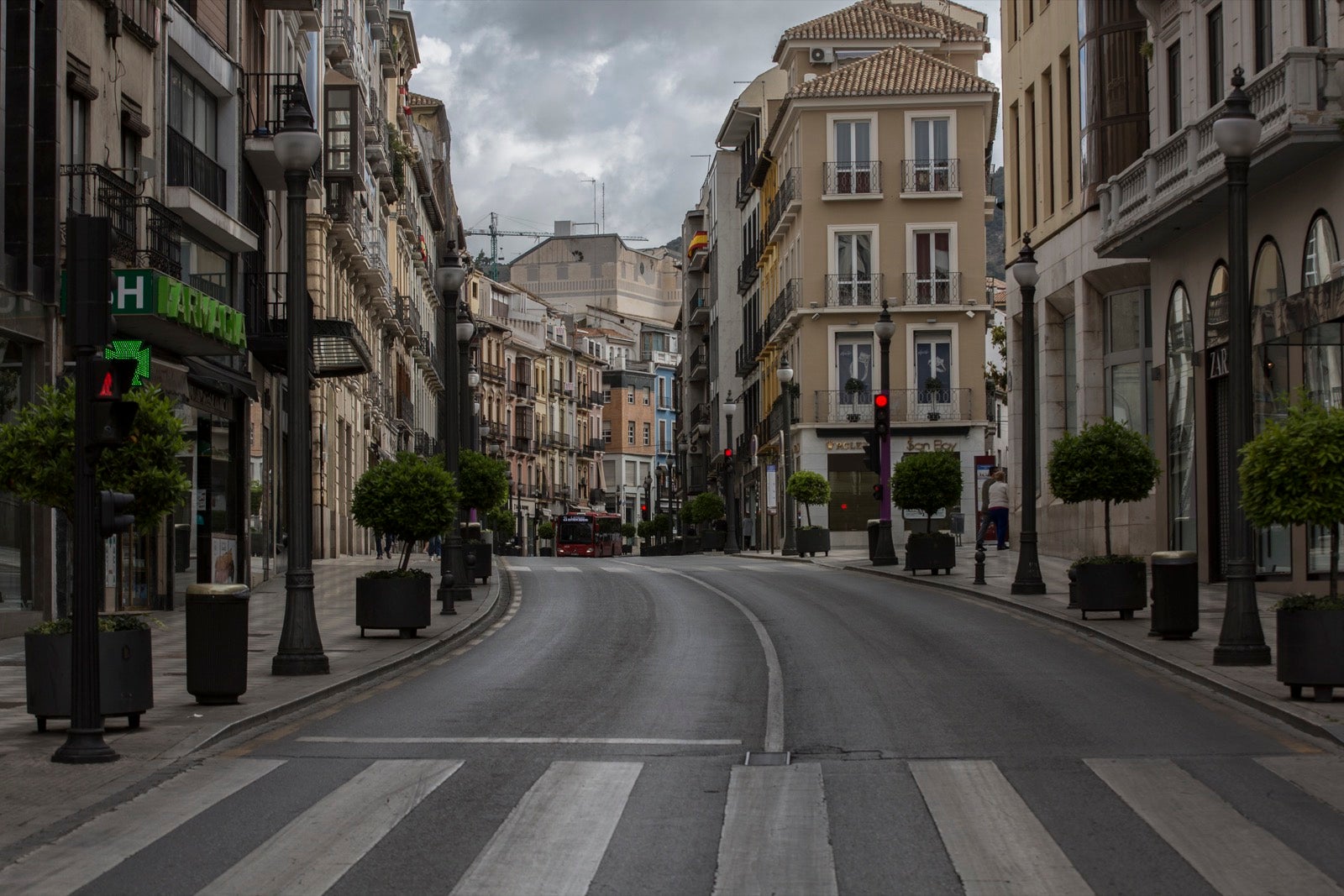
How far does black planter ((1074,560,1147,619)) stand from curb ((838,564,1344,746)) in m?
0.37

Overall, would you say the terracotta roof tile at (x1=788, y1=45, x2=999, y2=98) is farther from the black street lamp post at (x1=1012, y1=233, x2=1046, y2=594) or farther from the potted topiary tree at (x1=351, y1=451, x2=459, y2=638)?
the potted topiary tree at (x1=351, y1=451, x2=459, y2=638)

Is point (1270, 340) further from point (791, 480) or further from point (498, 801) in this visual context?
point (791, 480)

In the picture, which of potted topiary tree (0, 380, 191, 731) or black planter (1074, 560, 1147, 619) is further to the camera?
black planter (1074, 560, 1147, 619)

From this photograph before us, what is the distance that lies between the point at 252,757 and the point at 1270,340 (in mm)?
16733

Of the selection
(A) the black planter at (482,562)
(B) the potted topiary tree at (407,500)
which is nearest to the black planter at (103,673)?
(B) the potted topiary tree at (407,500)

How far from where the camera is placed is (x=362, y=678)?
1527cm

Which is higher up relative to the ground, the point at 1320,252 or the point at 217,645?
the point at 1320,252

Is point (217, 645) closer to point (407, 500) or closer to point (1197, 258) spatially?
point (407, 500)

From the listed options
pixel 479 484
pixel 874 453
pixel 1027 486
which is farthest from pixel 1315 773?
pixel 874 453

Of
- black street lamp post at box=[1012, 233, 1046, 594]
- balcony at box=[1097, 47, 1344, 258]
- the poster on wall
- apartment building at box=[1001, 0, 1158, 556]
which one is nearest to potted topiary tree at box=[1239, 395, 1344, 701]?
balcony at box=[1097, 47, 1344, 258]

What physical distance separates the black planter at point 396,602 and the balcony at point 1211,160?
11424 millimetres

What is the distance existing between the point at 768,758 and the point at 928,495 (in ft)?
68.9

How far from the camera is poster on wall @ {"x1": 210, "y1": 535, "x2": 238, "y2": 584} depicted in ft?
90.3

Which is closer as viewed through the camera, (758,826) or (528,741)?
(758,826)
